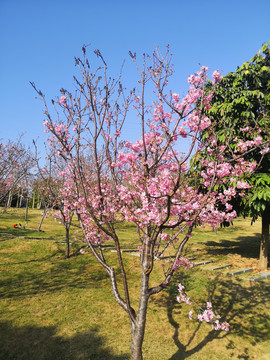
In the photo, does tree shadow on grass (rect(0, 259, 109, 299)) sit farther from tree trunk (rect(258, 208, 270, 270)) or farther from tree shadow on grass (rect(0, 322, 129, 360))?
tree trunk (rect(258, 208, 270, 270))

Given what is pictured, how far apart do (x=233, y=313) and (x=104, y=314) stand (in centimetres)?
475

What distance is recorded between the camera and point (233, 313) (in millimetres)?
8906

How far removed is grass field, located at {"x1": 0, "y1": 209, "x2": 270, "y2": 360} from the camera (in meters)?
6.77

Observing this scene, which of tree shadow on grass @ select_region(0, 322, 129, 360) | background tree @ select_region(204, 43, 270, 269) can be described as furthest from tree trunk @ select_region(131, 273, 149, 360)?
background tree @ select_region(204, 43, 270, 269)

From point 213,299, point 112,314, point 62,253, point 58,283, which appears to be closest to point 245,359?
point 213,299

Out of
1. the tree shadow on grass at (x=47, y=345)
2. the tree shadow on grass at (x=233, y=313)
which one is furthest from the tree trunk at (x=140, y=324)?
the tree shadow on grass at (x=233, y=313)

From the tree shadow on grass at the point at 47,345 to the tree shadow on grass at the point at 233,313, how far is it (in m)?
2.16

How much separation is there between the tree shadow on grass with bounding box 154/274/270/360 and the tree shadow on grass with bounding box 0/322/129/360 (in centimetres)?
216

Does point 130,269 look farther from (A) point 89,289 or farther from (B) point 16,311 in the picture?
(B) point 16,311

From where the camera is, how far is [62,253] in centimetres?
1439

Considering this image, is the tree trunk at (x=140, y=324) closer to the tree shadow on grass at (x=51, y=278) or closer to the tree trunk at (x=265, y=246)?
the tree shadow on grass at (x=51, y=278)

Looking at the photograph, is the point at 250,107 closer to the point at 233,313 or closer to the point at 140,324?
the point at 233,313

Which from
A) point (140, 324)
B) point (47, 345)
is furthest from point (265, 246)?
point (47, 345)

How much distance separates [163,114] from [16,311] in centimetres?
831
